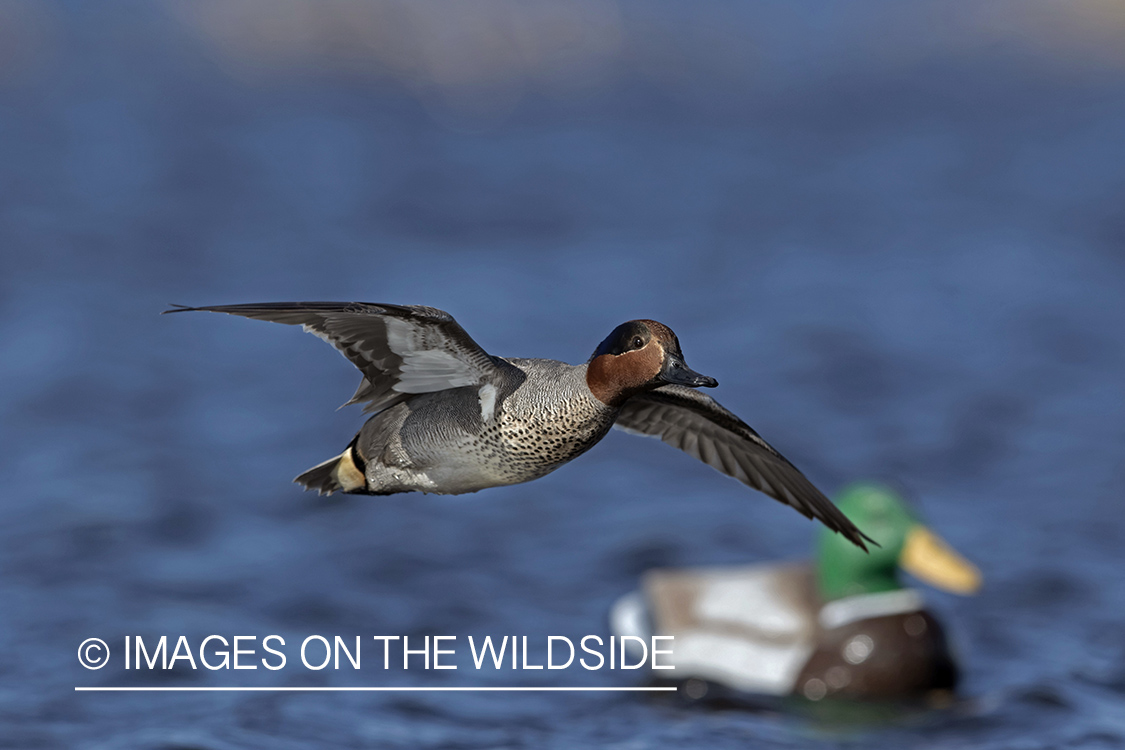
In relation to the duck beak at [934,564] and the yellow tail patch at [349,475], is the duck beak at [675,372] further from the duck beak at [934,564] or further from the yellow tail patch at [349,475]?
the duck beak at [934,564]

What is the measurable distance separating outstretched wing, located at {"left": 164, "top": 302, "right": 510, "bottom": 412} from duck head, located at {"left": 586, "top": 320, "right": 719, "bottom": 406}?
0.35m

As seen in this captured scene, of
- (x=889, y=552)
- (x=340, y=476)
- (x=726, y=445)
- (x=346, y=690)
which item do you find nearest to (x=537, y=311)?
(x=889, y=552)

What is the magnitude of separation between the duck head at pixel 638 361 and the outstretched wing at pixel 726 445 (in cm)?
93

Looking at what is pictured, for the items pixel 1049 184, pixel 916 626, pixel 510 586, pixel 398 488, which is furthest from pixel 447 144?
pixel 398 488

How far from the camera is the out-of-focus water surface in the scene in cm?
809

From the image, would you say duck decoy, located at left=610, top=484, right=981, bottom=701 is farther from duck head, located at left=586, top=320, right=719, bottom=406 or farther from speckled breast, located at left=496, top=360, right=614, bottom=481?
duck head, located at left=586, top=320, right=719, bottom=406

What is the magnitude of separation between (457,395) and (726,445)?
1.36m

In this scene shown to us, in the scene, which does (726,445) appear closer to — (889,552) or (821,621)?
(821,621)

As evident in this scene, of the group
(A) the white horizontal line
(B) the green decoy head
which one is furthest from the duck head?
(B) the green decoy head

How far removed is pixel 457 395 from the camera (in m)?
3.92

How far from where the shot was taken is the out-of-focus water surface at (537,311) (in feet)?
26.5

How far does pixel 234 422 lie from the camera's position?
1133 centimetres

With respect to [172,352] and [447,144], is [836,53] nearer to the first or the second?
[447,144]

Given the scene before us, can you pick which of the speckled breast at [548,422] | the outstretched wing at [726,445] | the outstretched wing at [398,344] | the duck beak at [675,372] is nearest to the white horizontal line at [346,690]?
the outstretched wing at [726,445]
